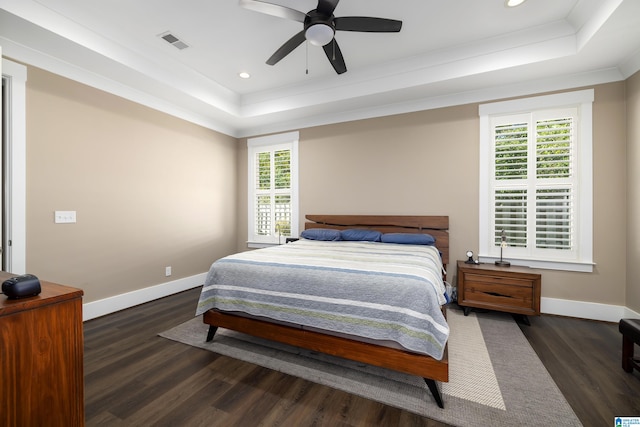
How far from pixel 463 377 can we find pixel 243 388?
1590 millimetres

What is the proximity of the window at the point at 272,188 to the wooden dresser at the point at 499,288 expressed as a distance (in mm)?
2671

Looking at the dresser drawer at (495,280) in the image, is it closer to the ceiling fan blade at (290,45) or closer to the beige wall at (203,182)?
the beige wall at (203,182)

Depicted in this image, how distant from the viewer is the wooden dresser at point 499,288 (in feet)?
9.46

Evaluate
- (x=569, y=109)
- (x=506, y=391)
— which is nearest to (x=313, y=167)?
(x=569, y=109)

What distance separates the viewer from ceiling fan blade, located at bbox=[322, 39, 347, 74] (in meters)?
2.46

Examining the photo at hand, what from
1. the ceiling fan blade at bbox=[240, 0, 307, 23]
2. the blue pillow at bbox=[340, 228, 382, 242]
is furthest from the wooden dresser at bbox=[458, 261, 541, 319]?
the ceiling fan blade at bbox=[240, 0, 307, 23]

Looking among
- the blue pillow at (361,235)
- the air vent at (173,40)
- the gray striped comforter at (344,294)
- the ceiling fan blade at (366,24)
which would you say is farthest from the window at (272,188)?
the ceiling fan blade at (366,24)

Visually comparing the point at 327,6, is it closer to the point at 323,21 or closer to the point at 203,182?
the point at 323,21

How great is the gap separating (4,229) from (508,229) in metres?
5.38

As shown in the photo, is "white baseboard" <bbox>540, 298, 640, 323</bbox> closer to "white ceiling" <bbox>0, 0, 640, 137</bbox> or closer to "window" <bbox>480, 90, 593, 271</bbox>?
"window" <bbox>480, 90, 593, 271</bbox>

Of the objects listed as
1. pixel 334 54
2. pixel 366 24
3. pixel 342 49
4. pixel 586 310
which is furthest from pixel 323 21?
pixel 586 310

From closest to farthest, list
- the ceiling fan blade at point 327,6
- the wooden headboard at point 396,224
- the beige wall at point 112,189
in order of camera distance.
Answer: the ceiling fan blade at point 327,6, the beige wall at point 112,189, the wooden headboard at point 396,224

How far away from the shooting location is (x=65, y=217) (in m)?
2.87

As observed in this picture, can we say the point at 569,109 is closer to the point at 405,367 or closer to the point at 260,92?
the point at 405,367
